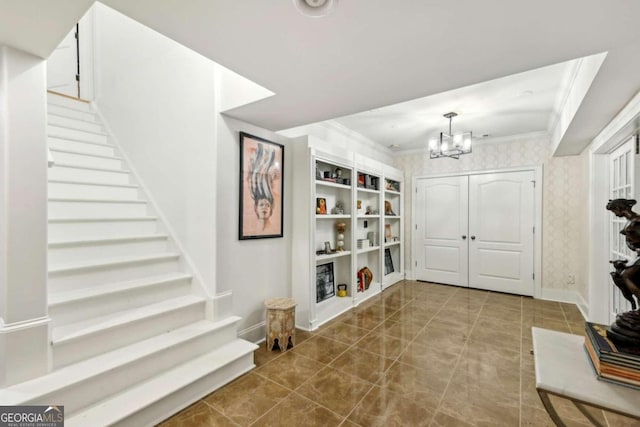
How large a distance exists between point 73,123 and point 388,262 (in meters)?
5.11

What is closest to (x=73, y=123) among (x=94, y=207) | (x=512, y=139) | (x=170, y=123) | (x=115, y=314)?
(x=94, y=207)

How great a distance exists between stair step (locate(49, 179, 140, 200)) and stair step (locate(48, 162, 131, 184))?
11 centimetres

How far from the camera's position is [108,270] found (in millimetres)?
2342

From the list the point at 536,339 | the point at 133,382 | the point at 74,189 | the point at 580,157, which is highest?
the point at 580,157

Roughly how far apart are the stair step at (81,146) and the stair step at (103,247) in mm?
1347

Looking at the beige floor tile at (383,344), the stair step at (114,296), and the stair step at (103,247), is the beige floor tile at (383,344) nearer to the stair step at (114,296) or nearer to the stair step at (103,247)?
the stair step at (114,296)

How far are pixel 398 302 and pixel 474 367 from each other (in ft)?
5.70

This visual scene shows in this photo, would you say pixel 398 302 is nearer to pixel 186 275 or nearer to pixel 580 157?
pixel 186 275

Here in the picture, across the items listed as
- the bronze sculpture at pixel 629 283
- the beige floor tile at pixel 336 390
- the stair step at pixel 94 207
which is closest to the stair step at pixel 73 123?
the stair step at pixel 94 207

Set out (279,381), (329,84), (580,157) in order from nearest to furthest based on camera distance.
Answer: (329,84)
(279,381)
(580,157)

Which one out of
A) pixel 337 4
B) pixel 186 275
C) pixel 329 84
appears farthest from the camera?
pixel 186 275

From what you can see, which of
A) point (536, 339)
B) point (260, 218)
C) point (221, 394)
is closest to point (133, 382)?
point (221, 394)

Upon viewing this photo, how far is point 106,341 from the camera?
1927mm

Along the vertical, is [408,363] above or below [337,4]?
below
